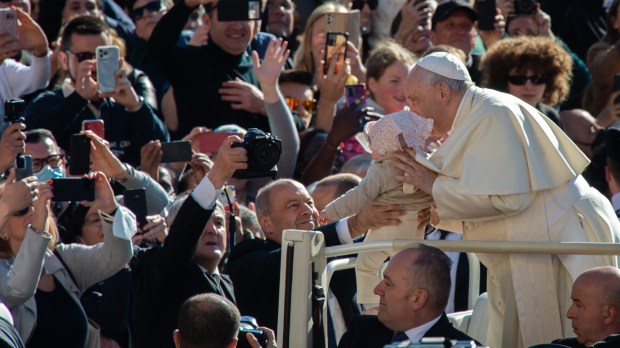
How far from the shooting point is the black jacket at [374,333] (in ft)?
16.4

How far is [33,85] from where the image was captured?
8.73 meters

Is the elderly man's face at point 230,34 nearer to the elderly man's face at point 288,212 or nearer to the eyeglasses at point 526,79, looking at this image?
the eyeglasses at point 526,79

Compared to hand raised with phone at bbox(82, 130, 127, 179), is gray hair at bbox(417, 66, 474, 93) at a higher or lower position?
higher

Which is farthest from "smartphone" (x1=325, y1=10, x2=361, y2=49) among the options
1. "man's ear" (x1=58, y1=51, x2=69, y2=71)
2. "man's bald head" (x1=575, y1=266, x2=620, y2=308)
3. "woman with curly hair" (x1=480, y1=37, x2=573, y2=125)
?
"man's bald head" (x1=575, y1=266, x2=620, y2=308)

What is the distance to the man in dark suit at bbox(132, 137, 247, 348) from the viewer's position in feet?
19.7

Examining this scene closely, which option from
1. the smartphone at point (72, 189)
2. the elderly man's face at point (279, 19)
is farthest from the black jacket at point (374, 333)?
the elderly man's face at point (279, 19)

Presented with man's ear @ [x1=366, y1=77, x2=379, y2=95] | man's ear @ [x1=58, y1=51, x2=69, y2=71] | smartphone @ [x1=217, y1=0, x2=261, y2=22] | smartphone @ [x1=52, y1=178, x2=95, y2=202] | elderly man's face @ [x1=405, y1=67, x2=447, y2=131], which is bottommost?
smartphone @ [x1=52, y1=178, x2=95, y2=202]

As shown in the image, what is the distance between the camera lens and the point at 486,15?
1025cm

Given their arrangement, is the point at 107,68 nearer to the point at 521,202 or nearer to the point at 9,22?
the point at 9,22

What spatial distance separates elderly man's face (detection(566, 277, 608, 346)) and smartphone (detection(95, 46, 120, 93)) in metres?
4.10

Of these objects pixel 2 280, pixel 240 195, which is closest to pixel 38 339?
pixel 2 280

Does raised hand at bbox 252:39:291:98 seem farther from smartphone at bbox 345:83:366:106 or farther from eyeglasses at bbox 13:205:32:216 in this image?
eyeglasses at bbox 13:205:32:216

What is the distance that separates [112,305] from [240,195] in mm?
1730

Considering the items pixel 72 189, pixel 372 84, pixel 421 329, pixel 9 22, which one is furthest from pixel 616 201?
pixel 9 22
